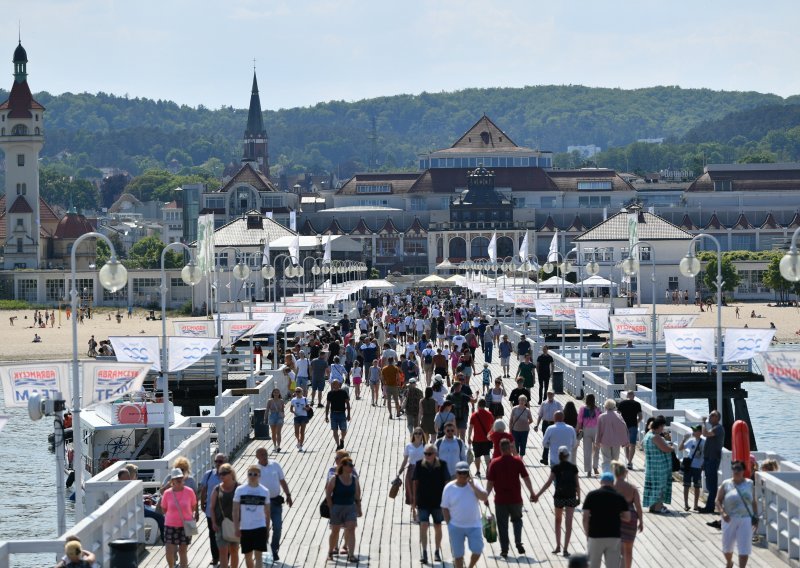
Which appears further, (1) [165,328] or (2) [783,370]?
(1) [165,328]

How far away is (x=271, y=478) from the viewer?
16250 millimetres

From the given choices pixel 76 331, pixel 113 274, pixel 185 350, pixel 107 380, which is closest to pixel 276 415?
pixel 185 350

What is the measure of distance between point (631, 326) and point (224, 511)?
52.1 feet

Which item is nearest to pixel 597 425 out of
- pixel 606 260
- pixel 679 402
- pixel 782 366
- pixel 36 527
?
pixel 782 366

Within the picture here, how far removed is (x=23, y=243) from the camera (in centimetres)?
13025

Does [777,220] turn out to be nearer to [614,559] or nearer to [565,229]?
[565,229]

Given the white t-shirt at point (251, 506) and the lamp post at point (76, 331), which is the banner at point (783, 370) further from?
the lamp post at point (76, 331)

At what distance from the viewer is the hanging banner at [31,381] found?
666 inches

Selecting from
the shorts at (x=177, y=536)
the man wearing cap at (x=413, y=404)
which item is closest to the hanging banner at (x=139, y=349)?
the man wearing cap at (x=413, y=404)

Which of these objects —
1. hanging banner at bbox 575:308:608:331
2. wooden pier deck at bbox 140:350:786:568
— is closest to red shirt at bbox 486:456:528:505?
wooden pier deck at bbox 140:350:786:568

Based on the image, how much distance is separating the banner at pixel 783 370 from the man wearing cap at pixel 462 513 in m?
3.81

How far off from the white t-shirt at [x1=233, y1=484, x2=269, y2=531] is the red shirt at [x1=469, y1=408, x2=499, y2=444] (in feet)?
21.5

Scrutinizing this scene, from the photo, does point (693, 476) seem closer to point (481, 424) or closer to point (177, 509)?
point (481, 424)

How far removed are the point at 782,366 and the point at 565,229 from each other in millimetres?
131845
